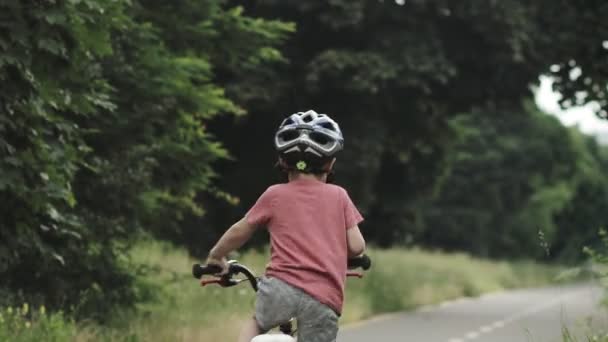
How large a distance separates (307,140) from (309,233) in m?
0.41

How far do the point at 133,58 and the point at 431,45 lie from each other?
15.0 meters

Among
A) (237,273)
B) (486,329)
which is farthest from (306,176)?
(486,329)

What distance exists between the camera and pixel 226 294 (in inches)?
712

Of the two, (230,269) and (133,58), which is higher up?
(133,58)

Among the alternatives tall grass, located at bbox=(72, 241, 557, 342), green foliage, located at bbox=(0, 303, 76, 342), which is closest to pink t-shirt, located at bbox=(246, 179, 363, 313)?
green foliage, located at bbox=(0, 303, 76, 342)

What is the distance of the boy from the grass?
16.6ft

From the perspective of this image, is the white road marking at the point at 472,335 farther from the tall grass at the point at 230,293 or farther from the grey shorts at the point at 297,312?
the grey shorts at the point at 297,312

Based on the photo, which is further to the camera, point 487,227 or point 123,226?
point 487,227

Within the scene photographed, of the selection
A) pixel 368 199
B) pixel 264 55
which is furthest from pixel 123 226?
pixel 368 199

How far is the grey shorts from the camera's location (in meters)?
6.13

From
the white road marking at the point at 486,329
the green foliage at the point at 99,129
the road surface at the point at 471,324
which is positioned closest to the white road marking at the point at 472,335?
the road surface at the point at 471,324

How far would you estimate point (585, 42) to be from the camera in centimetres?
2678

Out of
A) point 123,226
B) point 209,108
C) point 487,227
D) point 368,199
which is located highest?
point 487,227

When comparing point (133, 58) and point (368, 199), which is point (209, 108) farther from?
point (368, 199)
